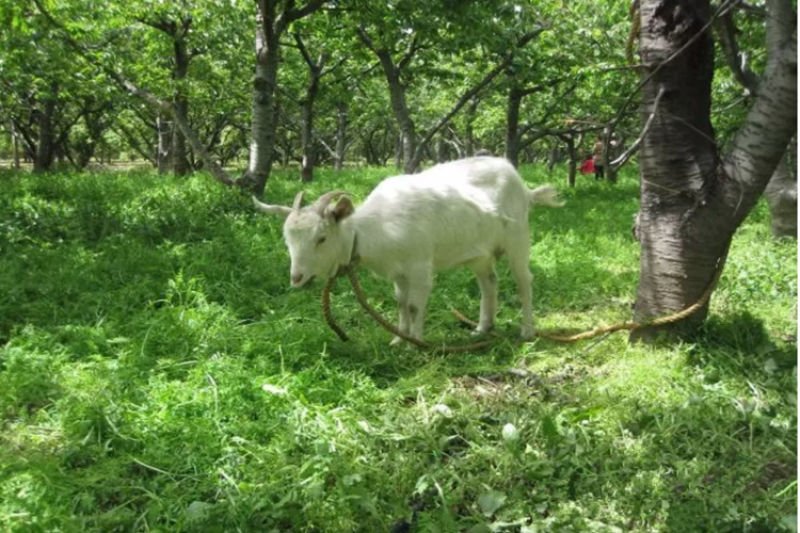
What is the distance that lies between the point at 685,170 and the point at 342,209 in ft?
7.69

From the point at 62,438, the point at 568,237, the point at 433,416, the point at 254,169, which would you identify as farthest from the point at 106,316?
the point at 568,237

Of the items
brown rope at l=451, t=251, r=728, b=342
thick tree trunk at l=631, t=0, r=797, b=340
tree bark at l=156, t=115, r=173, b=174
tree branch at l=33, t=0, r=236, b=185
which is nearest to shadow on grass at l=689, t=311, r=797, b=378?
thick tree trunk at l=631, t=0, r=797, b=340

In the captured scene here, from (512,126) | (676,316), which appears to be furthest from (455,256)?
(512,126)

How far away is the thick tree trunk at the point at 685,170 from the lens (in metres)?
3.95

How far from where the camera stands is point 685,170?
4.20 metres

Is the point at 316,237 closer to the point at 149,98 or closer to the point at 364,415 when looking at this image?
the point at 364,415

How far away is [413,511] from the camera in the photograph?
9.20 ft

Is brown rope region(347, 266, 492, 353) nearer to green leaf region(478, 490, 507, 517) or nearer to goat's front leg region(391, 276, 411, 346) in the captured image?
goat's front leg region(391, 276, 411, 346)

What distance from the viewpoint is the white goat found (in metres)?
4.39

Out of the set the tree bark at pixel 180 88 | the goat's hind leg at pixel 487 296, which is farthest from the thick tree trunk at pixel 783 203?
the tree bark at pixel 180 88

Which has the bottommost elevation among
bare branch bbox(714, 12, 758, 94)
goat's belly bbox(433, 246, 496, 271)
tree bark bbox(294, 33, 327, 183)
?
goat's belly bbox(433, 246, 496, 271)

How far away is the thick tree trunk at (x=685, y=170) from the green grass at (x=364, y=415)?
496 millimetres

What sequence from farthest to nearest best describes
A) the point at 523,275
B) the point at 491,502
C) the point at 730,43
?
the point at 523,275, the point at 730,43, the point at 491,502

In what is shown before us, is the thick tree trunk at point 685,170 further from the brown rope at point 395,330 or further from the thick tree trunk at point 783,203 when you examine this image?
the thick tree trunk at point 783,203
